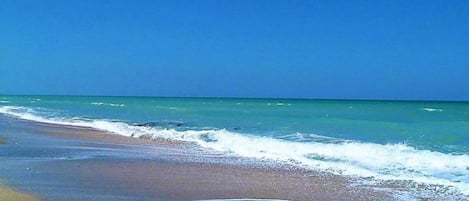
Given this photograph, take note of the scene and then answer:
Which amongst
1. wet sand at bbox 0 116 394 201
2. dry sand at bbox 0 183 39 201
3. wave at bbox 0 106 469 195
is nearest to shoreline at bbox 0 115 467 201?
wet sand at bbox 0 116 394 201

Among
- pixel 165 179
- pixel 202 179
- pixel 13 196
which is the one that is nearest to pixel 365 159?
pixel 202 179

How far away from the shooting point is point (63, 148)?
46.5 feet

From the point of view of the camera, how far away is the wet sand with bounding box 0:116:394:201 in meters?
8.07

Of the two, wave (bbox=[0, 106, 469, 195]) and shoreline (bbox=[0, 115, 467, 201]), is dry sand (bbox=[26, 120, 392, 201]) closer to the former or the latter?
shoreline (bbox=[0, 115, 467, 201])

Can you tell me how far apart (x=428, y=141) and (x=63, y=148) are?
11184 mm

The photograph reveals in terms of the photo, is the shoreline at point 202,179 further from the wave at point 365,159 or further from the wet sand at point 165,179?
the wave at point 365,159

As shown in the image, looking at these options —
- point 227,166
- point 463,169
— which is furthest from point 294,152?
point 463,169

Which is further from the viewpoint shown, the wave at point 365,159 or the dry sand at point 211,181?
the wave at point 365,159

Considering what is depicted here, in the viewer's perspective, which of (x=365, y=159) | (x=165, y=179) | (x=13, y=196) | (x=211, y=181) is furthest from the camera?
(x=365, y=159)

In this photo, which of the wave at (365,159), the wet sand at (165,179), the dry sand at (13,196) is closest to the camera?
the dry sand at (13,196)

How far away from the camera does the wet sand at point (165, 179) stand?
8.07m

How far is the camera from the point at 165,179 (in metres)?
9.41

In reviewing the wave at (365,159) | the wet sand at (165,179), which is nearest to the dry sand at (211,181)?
the wet sand at (165,179)

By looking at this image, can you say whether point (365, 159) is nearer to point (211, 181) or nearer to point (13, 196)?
point (211, 181)
